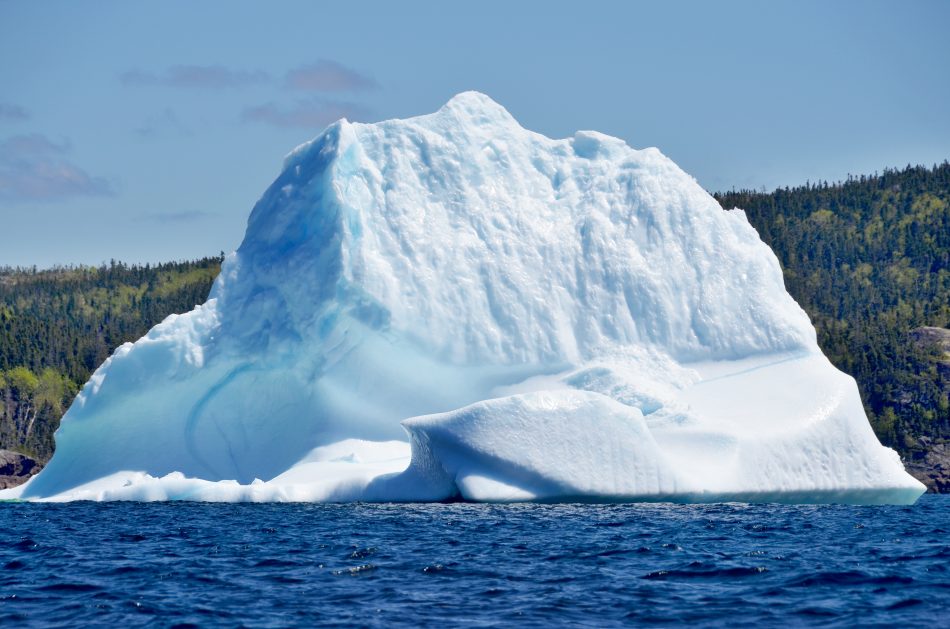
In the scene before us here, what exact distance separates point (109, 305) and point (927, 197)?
8776 centimetres

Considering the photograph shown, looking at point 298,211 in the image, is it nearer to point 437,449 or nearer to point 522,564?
point 437,449

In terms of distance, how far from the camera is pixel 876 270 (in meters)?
114

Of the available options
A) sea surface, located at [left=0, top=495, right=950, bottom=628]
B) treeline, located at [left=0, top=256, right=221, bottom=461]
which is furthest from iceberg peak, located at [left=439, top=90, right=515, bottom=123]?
treeline, located at [left=0, top=256, right=221, bottom=461]

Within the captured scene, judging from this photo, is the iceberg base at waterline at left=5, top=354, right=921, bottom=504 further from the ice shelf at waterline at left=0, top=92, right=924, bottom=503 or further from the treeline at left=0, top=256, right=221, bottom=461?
the treeline at left=0, top=256, right=221, bottom=461

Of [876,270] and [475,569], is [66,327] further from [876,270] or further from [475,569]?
[475,569]

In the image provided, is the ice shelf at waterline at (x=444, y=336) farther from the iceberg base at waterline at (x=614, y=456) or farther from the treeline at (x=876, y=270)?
the treeline at (x=876, y=270)

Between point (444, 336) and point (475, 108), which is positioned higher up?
point (475, 108)

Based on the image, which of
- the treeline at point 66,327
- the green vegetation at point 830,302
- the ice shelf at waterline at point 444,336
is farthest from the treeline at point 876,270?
the treeline at point 66,327

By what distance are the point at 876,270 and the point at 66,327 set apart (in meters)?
72.4

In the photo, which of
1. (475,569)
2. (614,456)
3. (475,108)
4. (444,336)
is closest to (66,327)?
(475,108)

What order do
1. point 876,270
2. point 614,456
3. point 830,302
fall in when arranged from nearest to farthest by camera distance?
point 614,456 < point 830,302 < point 876,270

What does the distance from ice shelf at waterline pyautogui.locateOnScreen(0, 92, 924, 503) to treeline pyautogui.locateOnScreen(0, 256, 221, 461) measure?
48932 mm

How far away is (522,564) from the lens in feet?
56.2

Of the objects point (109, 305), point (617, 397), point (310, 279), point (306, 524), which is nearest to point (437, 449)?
point (306, 524)
